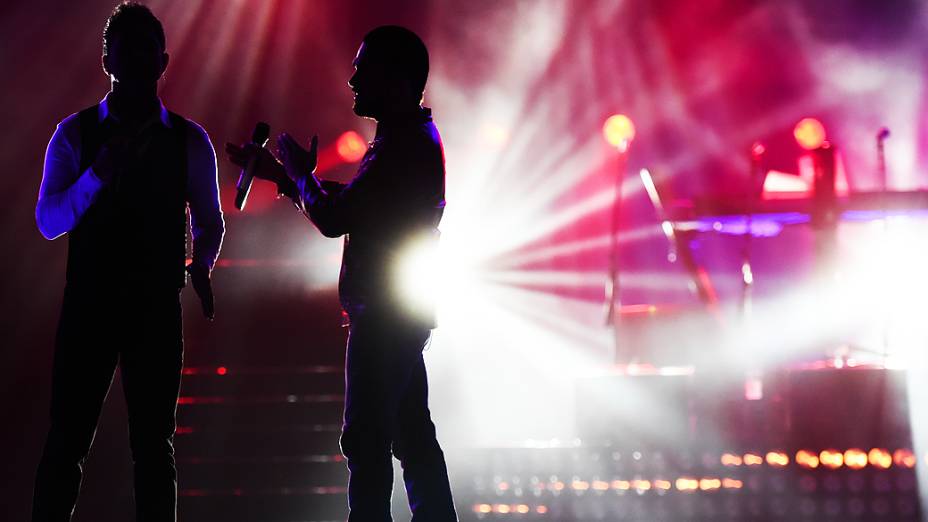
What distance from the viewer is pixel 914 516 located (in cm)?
375

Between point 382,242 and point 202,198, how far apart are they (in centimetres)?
52

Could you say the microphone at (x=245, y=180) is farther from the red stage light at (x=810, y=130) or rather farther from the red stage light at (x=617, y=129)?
the red stage light at (x=810, y=130)

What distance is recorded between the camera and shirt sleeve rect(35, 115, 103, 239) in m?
2.14

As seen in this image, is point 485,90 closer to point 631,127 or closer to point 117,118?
point 631,127

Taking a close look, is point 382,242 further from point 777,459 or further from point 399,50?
point 777,459

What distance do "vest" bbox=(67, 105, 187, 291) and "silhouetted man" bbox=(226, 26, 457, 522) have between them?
0.20m

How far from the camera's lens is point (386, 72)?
2.34m

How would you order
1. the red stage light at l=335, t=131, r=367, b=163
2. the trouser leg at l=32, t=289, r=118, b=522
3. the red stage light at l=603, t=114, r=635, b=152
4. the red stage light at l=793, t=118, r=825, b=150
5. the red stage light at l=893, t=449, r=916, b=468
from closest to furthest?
the trouser leg at l=32, t=289, r=118, b=522 → the red stage light at l=893, t=449, r=916, b=468 → the red stage light at l=335, t=131, r=367, b=163 → the red stage light at l=603, t=114, r=635, b=152 → the red stage light at l=793, t=118, r=825, b=150

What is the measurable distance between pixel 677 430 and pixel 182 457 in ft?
7.72

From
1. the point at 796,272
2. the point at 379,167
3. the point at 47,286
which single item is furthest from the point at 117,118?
the point at 796,272

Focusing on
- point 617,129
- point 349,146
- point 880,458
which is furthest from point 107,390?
point 617,129

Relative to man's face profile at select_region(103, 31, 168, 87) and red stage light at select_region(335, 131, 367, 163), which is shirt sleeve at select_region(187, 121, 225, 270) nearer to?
man's face profile at select_region(103, 31, 168, 87)

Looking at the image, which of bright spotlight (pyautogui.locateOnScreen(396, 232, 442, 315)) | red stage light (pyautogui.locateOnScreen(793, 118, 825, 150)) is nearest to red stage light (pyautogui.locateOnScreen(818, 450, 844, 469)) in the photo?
bright spotlight (pyautogui.locateOnScreen(396, 232, 442, 315))

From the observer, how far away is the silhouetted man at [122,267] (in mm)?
2113
